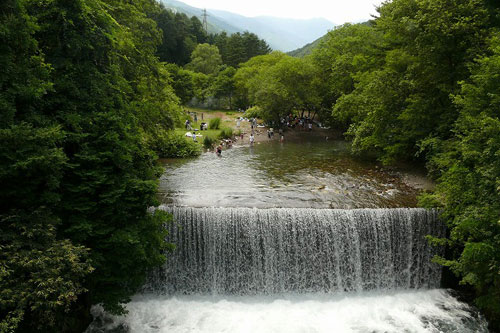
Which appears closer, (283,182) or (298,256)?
(298,256)

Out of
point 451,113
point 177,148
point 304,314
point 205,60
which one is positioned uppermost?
point 205,60

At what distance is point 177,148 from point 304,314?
15964 millimetres

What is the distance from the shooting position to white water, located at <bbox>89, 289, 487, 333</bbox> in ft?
38.1

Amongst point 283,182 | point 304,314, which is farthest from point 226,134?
point 304,314

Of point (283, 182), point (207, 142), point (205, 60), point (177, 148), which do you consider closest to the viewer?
point (283, 182)

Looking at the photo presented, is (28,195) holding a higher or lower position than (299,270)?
higher

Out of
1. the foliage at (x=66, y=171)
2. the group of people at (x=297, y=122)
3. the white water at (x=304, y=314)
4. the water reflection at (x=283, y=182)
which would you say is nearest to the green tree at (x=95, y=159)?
the foliage at (x=66, y=171)

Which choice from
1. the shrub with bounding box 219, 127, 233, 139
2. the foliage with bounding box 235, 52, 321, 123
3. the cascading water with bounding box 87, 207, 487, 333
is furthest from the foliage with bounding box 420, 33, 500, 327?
the foliage with bounding box 235, 52, 321, 123

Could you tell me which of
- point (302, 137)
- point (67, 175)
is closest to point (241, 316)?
point (67, 175)

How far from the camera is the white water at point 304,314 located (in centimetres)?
1162

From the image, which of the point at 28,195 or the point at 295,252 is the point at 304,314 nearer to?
the point at 295,252

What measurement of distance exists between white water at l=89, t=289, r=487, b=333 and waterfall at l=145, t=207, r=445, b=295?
47 centimetres

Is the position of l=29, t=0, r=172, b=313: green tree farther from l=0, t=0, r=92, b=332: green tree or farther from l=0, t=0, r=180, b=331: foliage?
l=0, t=0, r=92, b=332: green tree

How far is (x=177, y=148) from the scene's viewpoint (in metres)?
25.0
